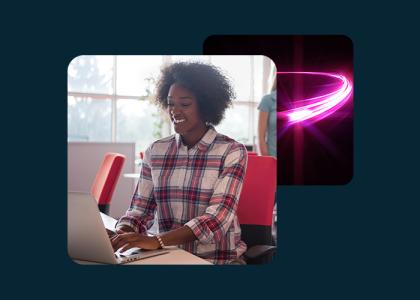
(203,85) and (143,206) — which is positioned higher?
(203,85)

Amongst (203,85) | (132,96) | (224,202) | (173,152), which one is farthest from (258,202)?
(132,96)

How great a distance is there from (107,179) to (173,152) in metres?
0.26

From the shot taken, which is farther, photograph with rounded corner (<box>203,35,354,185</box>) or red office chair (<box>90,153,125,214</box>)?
photograph with rounded corner (<box>203,35,354,185</box>)

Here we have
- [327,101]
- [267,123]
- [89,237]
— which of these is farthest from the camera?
[327,101]

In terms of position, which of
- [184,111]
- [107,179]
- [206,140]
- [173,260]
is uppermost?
[184,111]

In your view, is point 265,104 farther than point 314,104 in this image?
No

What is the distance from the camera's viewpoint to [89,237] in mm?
2195

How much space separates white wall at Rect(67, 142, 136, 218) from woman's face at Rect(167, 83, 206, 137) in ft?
0.61

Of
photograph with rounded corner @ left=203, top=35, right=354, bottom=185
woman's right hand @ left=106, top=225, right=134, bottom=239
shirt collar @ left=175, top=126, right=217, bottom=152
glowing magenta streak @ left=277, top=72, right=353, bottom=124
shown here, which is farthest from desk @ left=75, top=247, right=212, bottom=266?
glowing magenta streak @ left=277, top=72, right=353, bottom=124

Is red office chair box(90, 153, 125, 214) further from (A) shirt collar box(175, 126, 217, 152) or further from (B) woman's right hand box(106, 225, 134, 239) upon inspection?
(A) shirt collar box(175, 126, 217, 152)

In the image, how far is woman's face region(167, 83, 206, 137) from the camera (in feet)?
7.54

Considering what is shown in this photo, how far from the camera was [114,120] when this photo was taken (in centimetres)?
229

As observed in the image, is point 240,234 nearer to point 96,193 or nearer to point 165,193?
point 165,193

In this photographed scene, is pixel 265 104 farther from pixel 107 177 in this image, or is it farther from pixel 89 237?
pixel 89 237
